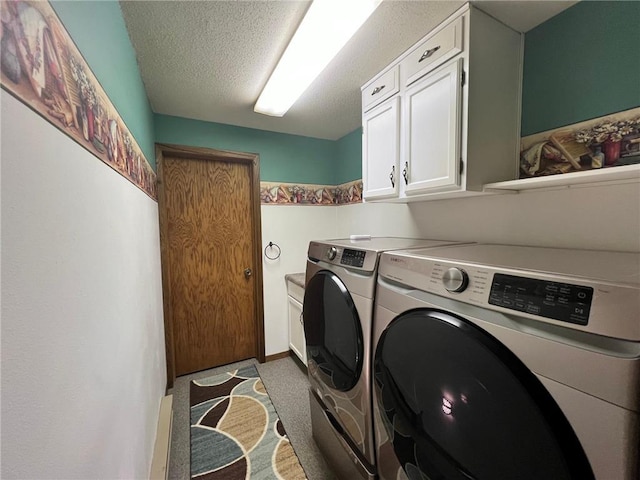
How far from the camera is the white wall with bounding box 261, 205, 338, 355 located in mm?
2506

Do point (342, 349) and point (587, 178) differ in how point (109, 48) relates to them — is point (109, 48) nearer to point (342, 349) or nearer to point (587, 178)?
point (342, 349)

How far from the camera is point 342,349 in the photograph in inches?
43.9

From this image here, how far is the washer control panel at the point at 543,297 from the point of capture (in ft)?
1.53

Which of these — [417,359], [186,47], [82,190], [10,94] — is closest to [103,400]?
[82,190]

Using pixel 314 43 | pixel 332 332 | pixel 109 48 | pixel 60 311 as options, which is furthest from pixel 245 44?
pixel 332 332

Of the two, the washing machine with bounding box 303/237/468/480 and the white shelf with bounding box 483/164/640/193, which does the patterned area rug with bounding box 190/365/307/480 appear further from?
Result: the white shelf with bounding box 483/164/640/193

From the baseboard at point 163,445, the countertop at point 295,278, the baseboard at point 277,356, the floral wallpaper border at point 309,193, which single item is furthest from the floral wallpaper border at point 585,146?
the baseboard at point 277,356

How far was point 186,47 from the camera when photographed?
4.31 ft

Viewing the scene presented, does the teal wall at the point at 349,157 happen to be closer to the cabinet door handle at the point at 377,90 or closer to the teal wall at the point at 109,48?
the cabinet door handle at the point at 377,90

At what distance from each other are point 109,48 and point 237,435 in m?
2.16

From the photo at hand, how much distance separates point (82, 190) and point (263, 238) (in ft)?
6.15

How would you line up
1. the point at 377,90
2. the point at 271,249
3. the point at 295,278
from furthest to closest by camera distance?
the point at 271,249 < the point at 295,278 < the point at 377,90

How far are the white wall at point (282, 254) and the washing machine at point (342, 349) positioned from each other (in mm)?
1107

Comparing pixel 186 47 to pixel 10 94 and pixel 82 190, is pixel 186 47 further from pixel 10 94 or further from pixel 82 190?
pixel 10 94
